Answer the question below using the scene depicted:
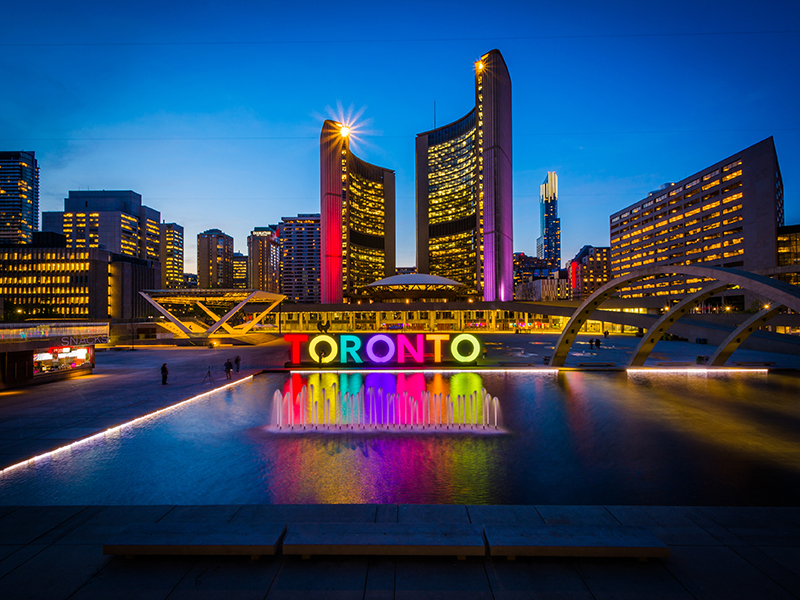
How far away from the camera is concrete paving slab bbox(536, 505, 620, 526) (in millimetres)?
6500

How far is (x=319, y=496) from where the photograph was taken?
7.89m

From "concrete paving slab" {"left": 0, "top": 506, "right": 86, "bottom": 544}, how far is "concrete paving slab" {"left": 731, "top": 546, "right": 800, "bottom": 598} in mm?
11756

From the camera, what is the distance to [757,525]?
6.50 metres

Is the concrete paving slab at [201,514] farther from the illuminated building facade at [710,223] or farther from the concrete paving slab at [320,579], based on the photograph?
the illuminated building facade at [710,223]

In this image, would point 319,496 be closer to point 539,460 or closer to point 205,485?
point 205,485

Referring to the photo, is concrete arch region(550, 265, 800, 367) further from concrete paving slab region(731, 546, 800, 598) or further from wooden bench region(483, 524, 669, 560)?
wooden bench region(483, 524, 669, 560)

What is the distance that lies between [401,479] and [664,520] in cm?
536

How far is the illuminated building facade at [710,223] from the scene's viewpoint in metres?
70.6

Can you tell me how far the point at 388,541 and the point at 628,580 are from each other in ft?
11.1

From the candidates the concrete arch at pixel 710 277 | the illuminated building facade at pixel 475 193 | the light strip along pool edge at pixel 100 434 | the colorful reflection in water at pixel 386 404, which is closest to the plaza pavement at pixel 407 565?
the light strip along pool edge at pixel 100 434

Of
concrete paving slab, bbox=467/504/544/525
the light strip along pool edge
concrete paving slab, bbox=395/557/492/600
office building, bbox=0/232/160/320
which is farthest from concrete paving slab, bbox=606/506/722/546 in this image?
office building, bbox=0/232/160/320

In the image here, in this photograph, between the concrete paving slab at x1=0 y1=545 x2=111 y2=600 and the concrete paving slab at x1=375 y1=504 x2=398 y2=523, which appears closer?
the concrete paving slab at x1=0 y1=545 x2=111 y2=600

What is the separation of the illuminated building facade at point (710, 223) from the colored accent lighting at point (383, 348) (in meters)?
54.9

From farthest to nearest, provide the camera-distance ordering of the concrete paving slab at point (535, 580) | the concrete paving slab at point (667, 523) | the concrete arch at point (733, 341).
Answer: the concrete arch at point (733, 341) < the concrete paving slab at point (667, 523) < the concrete paving slab at point (535, 580)
